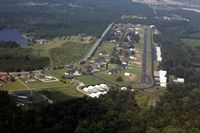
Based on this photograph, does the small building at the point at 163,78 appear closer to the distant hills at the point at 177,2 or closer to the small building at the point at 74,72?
the small building at the point at 74,72

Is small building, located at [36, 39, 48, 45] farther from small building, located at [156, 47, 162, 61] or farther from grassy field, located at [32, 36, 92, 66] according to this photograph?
small building, located at [156, 47, 162, 61]

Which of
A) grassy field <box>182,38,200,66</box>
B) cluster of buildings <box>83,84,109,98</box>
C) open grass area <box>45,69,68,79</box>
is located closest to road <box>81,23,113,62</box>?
open grass area <box>45,69,68,79</box>

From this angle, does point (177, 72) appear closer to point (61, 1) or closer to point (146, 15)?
point (146, 15)

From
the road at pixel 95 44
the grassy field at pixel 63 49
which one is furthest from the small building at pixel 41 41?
the road at pixel 95 44

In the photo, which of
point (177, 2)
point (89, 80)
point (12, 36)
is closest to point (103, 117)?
point (89, 80)

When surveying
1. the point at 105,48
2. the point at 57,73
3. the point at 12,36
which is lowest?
the point at 105,48

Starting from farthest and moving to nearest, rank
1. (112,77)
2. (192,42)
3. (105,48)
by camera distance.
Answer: (192,42) → (105,48) → (112,77)

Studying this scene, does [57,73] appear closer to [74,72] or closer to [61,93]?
[74,72]
